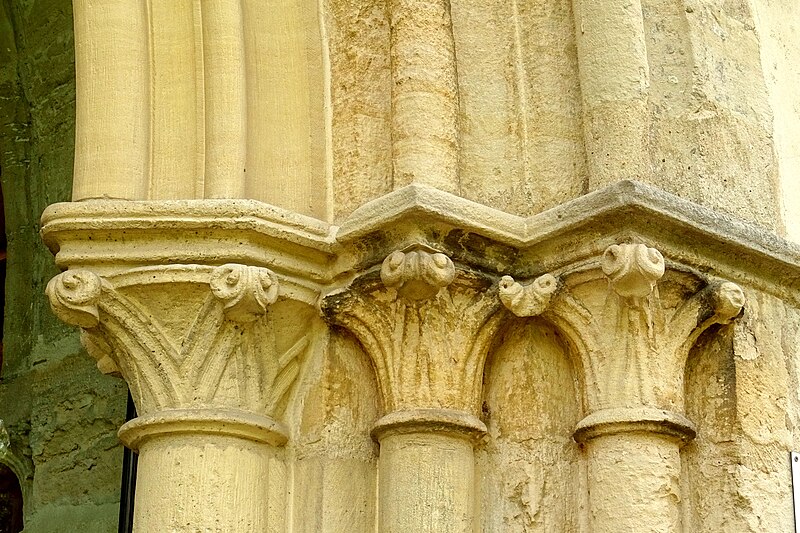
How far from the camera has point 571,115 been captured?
9.51 feet

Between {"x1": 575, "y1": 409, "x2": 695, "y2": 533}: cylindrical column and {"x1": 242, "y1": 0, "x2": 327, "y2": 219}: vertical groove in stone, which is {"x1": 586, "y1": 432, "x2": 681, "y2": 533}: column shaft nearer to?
{"x1": 575, "y1": 409, "x2": 695, "y2": 533}: cylindrical column

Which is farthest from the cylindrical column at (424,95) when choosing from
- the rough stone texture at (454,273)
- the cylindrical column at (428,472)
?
the cylindrical column at (428,472)

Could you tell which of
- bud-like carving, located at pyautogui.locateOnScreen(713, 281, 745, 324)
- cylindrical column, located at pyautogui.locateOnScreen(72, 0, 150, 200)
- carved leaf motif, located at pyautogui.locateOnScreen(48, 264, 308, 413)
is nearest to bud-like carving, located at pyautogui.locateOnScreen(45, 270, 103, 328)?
carved leaf motif, located at pyautogui.locateOnScreen(48, 264, 308, 413)

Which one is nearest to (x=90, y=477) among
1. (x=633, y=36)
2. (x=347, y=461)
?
(x=347, y=461)

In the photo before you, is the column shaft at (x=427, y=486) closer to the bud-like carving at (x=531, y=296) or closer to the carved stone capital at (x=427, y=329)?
the carved stone capital at (x=427, y=329)

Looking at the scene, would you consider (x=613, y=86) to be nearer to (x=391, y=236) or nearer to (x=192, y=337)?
(x=391, y=236)

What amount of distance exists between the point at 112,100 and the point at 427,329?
32.6 inches

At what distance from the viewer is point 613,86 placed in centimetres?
282

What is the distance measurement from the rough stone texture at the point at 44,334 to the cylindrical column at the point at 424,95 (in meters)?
1.60

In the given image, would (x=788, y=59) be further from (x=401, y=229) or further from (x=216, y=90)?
(x=216, y=90)

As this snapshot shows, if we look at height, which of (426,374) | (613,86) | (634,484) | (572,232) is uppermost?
(613,86)

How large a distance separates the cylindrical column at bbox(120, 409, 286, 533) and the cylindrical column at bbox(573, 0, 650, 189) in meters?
0.85

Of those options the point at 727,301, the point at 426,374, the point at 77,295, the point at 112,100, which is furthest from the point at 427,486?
the point at 112,100

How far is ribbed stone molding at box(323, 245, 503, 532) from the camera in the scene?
2646 mm
